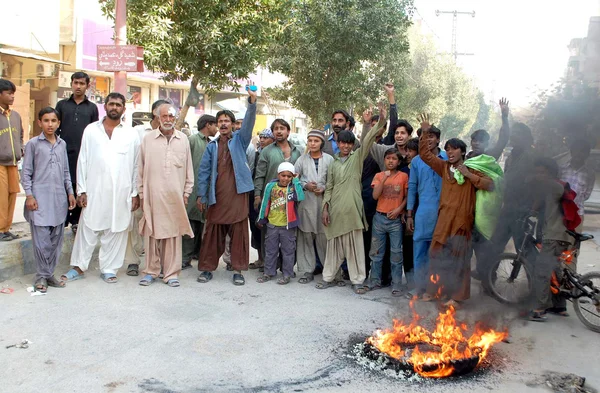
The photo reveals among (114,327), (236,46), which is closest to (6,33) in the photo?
(236,46)

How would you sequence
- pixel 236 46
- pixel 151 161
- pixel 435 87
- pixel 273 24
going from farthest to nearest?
pixel 435 87
pixel 273 24
pixel 236 46
pixel 151 161

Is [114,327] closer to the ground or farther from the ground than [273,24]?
closer to the ground

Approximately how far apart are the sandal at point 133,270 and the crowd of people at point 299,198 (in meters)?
0.02

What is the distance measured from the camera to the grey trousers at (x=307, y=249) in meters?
6.45

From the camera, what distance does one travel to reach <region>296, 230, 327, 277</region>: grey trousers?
6.45m

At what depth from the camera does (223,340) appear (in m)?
4.34

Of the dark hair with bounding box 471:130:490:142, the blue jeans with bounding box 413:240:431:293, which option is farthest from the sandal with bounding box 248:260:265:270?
the dark hair with bounding box 471:130:490:142

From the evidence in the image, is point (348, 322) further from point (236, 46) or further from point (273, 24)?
point (273, 24)

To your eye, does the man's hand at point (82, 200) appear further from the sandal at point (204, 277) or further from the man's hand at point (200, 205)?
the sandal at point (204, 277)

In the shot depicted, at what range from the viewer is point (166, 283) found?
19.8 ft

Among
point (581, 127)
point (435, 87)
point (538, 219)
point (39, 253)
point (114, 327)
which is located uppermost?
point (435, 87)

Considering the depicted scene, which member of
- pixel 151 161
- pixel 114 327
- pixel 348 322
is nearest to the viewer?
pixel 114 327

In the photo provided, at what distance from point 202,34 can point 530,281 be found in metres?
6.55

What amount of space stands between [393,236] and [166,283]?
2544 millimetres
